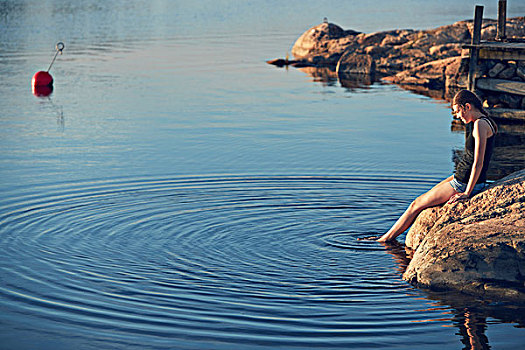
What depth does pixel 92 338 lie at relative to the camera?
22.3 feet

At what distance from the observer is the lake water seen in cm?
707

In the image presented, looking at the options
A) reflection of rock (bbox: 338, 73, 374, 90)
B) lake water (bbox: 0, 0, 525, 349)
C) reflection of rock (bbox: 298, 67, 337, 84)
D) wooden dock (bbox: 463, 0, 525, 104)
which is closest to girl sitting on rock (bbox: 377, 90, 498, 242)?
lake water (bbox: 0, 0, 525, 349)

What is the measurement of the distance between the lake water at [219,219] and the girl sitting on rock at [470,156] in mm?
895

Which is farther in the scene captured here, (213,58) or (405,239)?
(213,58)

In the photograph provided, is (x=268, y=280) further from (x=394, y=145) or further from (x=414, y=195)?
(x=394, y=145)

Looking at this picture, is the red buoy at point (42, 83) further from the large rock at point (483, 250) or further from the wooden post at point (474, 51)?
the large rock at point (483, 250)

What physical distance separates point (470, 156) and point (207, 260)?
3227mm

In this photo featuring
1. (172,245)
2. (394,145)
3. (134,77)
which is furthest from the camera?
(134,77)

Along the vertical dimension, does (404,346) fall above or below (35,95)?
below

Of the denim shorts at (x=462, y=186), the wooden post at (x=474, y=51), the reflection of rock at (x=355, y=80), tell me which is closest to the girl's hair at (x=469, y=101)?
the denim shorts at (x=462, y=186)

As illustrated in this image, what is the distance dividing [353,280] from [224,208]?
10.7 ft

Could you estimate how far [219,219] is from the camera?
10594mm

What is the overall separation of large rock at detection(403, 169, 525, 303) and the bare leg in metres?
0.39

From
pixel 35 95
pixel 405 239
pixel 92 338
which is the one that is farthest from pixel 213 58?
pixel 92 338
